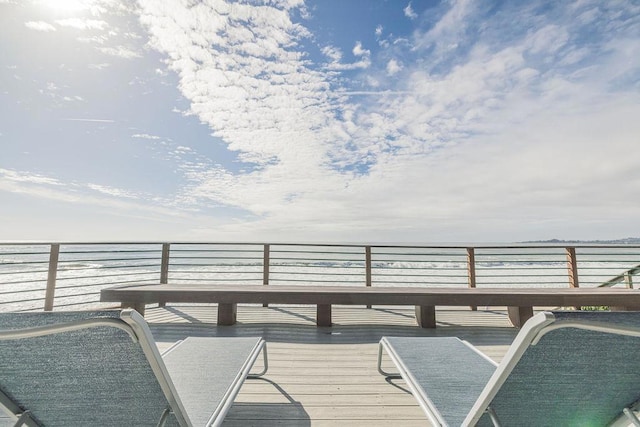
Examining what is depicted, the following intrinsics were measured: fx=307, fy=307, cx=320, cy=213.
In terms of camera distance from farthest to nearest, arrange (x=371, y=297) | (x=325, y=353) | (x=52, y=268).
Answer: (x=52, y=268) → (x=371, y=297) → (x=325, y=353)

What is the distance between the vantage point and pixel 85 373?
3.21ft

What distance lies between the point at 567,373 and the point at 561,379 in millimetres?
35

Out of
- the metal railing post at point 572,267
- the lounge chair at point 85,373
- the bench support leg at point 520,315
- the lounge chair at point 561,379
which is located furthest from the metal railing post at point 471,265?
the lounge chair at point 85,373

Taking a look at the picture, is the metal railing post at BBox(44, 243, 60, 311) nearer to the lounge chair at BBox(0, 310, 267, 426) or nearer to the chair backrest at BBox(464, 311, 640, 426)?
the lounge chair at BBox(0, 310, 267, 426)

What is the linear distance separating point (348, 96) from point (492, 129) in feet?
11.5

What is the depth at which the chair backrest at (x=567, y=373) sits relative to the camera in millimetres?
871

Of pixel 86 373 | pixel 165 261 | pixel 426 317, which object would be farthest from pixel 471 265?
pixel 86 373

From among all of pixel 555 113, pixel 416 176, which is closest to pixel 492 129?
pixel 555 113

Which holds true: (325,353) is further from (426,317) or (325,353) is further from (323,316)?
(426,317)

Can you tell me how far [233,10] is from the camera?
539 cm

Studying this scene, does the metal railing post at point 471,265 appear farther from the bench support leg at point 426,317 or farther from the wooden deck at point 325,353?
the bench support leg at point 426,317

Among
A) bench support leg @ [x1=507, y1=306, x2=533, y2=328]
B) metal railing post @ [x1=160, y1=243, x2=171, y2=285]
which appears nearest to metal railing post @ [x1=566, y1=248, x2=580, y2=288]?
bench support leg @ [x1=507, y1=306, x2=533, y2=328]

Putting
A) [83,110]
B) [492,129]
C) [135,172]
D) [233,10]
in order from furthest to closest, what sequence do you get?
[135,172] → [83,110] → [492,129] → [233,10]

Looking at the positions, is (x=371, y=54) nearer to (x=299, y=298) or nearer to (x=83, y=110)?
(x=299, y=298)
